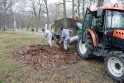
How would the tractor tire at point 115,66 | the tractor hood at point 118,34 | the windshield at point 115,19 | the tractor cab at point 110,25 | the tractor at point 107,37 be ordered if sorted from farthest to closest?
1. the windshield at point 115,19
2. the tractor cab at point 110,25
3. the tractor hood at point 118,34
4. the tractor at point 107,37
5. the tractor tire at point 115,66

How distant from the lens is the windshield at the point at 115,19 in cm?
994

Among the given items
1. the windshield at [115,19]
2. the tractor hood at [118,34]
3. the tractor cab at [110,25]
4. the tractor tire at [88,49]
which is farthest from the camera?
the tractor tire at [88,49]

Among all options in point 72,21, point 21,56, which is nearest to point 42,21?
point 72,21

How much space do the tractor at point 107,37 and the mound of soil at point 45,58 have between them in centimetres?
78

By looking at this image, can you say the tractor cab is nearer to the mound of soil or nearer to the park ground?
the park ground

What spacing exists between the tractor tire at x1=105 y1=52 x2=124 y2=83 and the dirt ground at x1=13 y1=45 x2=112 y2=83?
285 mm

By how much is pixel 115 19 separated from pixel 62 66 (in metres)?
2.94

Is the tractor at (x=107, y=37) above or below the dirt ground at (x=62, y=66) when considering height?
above

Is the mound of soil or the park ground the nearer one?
the park ground

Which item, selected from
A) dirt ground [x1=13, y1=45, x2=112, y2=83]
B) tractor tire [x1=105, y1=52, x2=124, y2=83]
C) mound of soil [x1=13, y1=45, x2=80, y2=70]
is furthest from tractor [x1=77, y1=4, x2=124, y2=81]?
mound of soil [x1=13, y1=45, x2=80, y2=70]

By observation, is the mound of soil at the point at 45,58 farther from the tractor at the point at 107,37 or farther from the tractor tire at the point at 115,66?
the tractor tire at the point at 115,66

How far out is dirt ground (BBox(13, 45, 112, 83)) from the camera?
907 centimetres

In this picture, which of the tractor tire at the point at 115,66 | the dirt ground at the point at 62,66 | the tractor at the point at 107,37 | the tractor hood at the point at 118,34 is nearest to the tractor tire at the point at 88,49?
the tractor at the point at 107,37

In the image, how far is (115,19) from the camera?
1009 centimetres
